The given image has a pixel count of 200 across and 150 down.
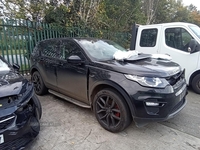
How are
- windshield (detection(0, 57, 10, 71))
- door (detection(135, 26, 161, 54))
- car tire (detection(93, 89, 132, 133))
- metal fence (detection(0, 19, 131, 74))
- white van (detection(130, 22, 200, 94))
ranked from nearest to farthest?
1. car tire (detection(93, 89, 132, 133))
2. windshield (detection(0, 57, 10, 71))
3. white van (detection(130, 22, 200, 94))
4. metal fence (detection(0, 19, 131, 74))
5. door (detection(135, 26, 161, 54))

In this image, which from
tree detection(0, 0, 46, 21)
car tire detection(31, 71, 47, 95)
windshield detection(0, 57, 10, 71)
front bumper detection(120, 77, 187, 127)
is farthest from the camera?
tree detection(0, 0, 46, 21)

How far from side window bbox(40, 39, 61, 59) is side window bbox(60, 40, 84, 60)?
16 cm

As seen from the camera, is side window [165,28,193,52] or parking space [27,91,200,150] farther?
side window [165,28,193,52]

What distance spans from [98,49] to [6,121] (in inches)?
83.5

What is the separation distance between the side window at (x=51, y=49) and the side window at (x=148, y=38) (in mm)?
3073

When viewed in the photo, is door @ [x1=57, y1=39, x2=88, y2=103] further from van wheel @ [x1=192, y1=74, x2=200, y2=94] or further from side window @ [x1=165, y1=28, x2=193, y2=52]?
van wheel @ [x1=192, y1=74, x2=200, y2=94]

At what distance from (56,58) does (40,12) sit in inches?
199

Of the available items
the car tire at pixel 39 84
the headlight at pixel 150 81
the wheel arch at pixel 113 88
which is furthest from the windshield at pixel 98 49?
the car tire at pixel 39 84

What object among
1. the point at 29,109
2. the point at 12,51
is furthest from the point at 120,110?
the point at 12,51

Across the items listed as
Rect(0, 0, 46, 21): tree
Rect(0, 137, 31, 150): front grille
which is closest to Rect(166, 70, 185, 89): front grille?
Rect(0, 137, 31, 150): front grille

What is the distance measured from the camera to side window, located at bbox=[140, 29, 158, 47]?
17.3ft

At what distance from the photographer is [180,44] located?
186 inches

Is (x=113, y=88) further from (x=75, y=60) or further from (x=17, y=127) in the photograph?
(x=17, y=127)

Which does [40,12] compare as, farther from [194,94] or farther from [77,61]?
[194,94]
